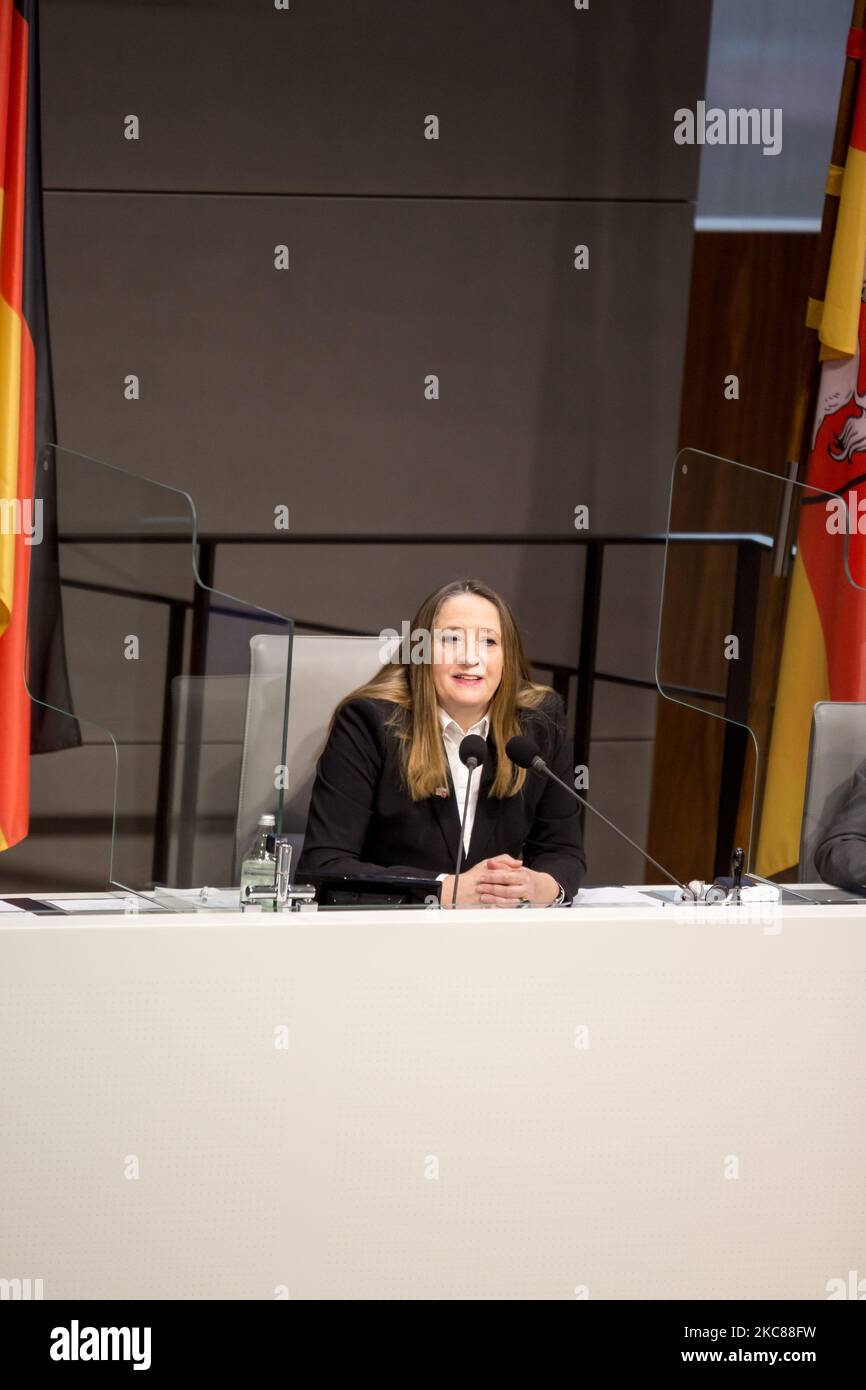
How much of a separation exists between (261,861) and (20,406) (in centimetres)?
186

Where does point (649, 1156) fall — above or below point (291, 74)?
below

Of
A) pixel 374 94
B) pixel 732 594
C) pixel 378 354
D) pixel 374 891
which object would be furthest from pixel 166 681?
pixel 374 94

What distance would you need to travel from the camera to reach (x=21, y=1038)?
4.14 feet

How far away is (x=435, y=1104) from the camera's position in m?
1.33

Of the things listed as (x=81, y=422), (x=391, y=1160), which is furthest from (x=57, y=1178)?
(x=81, y=422)

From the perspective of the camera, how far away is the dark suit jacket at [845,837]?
1676 mm

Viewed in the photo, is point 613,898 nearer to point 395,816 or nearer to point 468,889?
point 468,889

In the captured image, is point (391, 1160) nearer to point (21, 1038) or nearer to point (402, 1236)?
point (402, 1236)

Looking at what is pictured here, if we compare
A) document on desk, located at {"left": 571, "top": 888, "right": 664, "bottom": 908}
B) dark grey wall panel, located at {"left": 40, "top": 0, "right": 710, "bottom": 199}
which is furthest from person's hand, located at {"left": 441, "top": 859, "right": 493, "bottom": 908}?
dark grey wall panel, located at {"left": 40, "top": 0, "right": 710, "bottom": 199}

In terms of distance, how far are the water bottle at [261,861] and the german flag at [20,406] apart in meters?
1.58

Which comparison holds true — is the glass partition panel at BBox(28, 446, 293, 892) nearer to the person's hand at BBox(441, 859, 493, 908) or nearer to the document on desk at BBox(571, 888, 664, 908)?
the person's hand at BBox(441, 859, 493, 908)

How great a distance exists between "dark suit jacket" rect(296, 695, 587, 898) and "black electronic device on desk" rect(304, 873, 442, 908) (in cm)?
50

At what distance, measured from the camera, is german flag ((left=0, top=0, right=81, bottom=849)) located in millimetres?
2914
